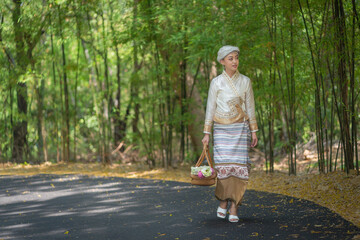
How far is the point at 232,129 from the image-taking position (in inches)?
168

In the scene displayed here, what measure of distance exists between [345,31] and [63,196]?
4020mm

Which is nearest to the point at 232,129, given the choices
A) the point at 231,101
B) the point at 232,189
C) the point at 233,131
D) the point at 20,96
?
the point at 233,131

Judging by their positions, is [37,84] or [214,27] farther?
[37,84]

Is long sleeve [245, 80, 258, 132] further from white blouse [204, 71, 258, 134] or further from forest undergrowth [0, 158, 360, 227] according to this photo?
forest undergrowth [0, 158, 360, 227]

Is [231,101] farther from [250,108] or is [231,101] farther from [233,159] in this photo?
[233,159]

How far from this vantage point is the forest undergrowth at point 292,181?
15.7 ft

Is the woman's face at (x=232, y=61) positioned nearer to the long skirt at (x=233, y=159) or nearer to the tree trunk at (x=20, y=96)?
the long skirt at (x=233, y=159)

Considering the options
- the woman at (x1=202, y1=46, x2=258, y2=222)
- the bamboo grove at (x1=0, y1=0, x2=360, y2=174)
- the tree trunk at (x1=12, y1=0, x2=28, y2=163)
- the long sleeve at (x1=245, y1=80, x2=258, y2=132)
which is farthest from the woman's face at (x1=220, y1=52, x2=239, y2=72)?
the tree trunk at (x1=12, y1=0, x2=28, y2=163)

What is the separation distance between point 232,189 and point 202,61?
587 centimetres

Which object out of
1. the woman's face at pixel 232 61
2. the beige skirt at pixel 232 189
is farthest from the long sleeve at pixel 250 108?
the beige skirt at pixel 232 189

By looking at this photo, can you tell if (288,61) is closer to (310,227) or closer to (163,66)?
(163,66)

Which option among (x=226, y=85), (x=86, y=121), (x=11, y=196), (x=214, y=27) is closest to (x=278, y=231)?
(x=226, y=85)

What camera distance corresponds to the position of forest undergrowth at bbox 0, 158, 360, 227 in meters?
4.79

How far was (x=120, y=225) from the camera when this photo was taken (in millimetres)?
4250
